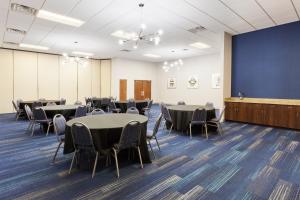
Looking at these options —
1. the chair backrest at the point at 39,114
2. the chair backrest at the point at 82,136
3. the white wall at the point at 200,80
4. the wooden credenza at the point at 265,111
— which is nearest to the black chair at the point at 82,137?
the chair backrest at the point at 82,136

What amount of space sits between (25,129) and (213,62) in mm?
10423

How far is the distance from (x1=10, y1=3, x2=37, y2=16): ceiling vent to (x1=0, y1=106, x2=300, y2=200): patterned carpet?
3.52 metres

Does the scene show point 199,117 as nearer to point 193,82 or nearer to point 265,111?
point 265,111

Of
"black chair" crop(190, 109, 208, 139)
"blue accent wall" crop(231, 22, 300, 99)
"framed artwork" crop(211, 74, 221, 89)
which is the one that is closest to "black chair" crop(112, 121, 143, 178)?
"black chair" crop(190, 109, 208, 139)

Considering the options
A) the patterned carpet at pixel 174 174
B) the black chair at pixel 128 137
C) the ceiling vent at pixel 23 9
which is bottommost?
the patterned carpet at pixel 174 174

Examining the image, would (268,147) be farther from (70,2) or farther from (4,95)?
(4,95)

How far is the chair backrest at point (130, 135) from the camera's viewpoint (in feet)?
9.93

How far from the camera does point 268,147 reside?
4.58 m

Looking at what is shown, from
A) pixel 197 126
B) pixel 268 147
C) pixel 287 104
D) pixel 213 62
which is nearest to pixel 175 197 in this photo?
pixel 268 147

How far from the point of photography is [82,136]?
299 cm

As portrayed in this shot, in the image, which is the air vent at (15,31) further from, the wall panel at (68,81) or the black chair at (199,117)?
the black chair at (199,117)

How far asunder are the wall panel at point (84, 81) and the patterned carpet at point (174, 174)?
816 cm

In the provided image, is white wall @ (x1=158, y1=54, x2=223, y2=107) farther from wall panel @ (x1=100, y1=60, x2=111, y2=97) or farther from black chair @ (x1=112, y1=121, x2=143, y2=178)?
black chair @ (x1=112, y1=121, x2=143, y2=178)

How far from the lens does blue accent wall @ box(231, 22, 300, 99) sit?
6445 millimetres
